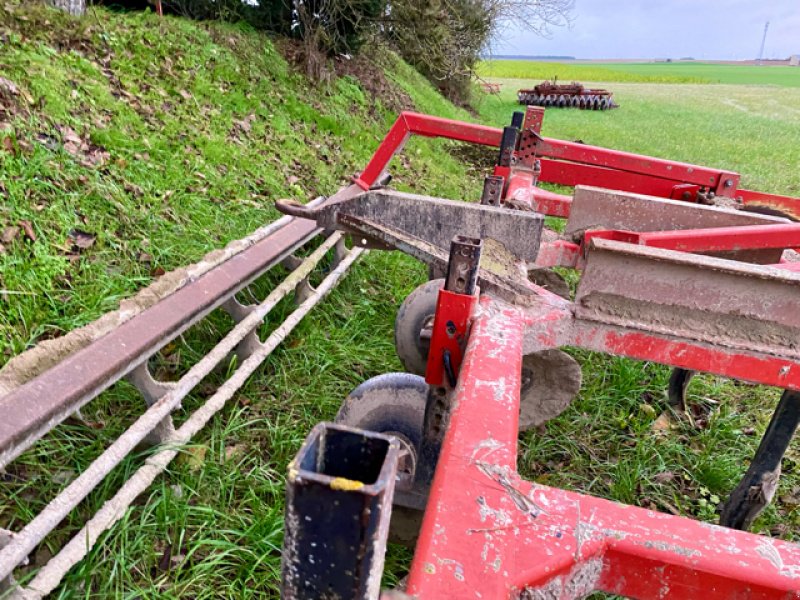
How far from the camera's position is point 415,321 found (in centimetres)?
317

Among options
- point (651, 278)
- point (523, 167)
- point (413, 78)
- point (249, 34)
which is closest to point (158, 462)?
point (651, 278)

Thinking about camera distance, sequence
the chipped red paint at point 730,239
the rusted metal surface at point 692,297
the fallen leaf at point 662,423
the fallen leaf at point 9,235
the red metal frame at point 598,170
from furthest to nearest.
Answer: the red metal frame at point 598,170 → the fallen leaf at point 662,423 → the fallen leaf at point 9,235 → the chipped red paint at point 730,239 → the rusted metal surface at point 692,297

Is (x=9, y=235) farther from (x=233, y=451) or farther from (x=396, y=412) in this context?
(x=396, y=412)

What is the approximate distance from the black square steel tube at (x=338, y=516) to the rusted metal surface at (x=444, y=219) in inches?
72.6

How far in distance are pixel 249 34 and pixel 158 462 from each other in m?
7.03

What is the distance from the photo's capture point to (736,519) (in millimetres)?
2424

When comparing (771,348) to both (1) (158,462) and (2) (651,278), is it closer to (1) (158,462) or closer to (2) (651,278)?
(2) (651,278)

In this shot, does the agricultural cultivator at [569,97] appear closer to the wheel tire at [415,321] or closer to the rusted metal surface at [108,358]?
the wheel tire at [415,321]

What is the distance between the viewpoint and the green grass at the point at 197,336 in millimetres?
2170

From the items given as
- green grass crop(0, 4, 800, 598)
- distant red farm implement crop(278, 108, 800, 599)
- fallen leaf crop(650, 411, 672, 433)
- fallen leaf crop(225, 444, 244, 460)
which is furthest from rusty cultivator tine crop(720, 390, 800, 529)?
fallen leaf crop(225, 444, 244, 460)

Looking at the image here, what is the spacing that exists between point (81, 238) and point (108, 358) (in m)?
1.42

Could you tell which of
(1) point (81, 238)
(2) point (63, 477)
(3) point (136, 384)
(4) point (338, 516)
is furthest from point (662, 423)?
(1) point (81, 238)

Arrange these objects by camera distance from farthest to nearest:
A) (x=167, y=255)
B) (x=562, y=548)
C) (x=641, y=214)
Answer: (x=167, y=255)
(x=641, y=214)
(x=562, y=548)

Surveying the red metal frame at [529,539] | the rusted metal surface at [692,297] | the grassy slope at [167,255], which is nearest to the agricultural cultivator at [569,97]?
the grassy slope at [167,255]
